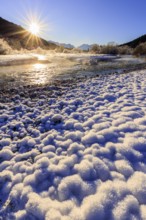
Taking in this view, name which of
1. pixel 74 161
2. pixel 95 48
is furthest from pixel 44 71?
pixel 95 48

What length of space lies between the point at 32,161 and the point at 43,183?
0.75 m

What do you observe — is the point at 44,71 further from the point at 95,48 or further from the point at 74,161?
the point at 95,48

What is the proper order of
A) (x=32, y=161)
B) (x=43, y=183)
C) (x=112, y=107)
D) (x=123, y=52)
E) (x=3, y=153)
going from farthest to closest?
(x=123, y=52) → (x=112, y=107) → (x=3, y=153) → (x=32, y=161) → (x=43, y=183)

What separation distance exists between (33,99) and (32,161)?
13.4ft

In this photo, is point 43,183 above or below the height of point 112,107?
below

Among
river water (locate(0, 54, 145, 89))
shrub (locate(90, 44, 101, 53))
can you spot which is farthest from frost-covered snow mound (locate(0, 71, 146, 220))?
shrub (locate(90, 44, 101, 53))

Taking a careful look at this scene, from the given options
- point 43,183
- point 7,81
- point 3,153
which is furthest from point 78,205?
point 7,81

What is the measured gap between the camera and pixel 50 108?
7.05 m

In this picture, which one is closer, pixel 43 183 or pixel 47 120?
pixel 43 183

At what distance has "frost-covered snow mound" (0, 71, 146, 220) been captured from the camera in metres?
3.17

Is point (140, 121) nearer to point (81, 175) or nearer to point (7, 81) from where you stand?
point (81, 175)

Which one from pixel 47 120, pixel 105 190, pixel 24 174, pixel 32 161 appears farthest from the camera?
pixel 47 120

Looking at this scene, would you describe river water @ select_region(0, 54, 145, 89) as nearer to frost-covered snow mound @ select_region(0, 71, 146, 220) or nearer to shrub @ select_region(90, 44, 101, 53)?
frost-covered snow mound @ select_region(0, 71, 146, 220)

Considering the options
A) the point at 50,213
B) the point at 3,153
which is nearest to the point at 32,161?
the point at 3,153
